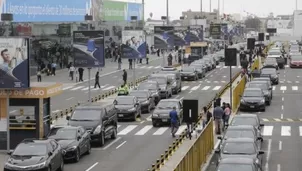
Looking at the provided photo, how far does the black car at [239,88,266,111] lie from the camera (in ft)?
153

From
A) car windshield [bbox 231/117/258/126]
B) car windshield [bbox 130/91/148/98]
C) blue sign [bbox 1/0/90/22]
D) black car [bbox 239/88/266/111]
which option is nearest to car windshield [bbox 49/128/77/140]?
car windshield [bbox 231/117/258/126]

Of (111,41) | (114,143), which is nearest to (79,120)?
(114,143)

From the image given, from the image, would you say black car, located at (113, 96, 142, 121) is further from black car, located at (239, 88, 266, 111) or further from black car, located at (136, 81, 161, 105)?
black car, located at (239, 88, 266, 111)

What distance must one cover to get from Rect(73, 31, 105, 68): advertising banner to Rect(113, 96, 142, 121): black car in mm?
3142

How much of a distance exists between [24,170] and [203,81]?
47.2 meters

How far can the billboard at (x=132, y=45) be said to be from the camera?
59.6m

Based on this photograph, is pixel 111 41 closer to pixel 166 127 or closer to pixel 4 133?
pixel 166 127

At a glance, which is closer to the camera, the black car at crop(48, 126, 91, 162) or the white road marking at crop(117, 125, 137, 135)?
the black car at crop(48, 126, 91, 162)

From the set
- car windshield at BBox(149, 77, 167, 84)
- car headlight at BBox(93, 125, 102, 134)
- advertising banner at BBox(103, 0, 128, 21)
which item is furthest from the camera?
advertising banner at BBox(103, 0, 128, 21)

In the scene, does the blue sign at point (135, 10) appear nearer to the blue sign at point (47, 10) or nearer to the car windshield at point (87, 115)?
the blue sign at point (47, 10)

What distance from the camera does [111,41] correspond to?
114m

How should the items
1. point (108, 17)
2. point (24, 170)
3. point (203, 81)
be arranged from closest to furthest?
point (24, 170)
point (203, 81)
point (108, 17)

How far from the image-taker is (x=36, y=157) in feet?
83.3

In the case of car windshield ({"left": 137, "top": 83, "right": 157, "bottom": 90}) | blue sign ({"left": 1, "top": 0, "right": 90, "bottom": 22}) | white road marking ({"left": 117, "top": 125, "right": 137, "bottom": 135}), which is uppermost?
blue sign ({"left": 1, "top": 0, "right": 90, "bottom": 22})
